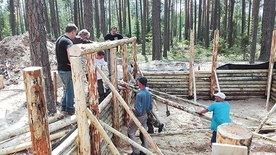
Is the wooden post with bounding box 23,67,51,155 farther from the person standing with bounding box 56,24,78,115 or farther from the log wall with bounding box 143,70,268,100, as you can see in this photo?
the log wall with bounding box 143,70,268,100

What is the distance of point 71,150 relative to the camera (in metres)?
3.16

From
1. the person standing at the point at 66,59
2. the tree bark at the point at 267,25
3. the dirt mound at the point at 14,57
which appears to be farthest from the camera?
the tree bark at the point at 267,25

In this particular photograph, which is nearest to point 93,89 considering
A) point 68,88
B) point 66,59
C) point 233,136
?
point 66,59

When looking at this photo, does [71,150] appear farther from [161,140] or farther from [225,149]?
[161,140]

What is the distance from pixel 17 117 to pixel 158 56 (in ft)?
34.7

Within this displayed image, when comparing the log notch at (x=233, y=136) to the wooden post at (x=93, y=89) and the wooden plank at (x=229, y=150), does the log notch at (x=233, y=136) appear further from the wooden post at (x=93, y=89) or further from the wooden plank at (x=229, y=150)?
the wooden post at (x=93, y=89)

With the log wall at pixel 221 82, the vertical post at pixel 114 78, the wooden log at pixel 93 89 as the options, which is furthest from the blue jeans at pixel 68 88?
the log wall at pixel 221 82

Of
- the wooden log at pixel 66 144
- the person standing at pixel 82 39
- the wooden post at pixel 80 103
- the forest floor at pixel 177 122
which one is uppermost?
the person standing at pixel 82 39

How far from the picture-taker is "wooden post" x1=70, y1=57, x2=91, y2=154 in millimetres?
2977

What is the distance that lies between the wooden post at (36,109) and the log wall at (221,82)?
6.90m

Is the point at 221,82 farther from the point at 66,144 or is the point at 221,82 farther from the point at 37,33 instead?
the point at 66,144

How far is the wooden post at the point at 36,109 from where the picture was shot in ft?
7.11

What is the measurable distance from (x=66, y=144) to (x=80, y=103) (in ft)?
1.74

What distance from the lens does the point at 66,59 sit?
5062 millimetres
